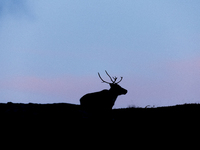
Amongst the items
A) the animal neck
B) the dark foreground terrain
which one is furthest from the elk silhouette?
the dark foreground terrain

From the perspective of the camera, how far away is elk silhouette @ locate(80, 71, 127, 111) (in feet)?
48.0

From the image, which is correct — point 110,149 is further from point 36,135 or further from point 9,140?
point 9,140

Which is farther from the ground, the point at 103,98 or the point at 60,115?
the point at 103,98

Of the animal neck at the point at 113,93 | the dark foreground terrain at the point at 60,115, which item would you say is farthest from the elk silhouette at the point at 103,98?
the dark foreground terrain at the point at 60,115

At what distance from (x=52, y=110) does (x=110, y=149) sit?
306 centimetres

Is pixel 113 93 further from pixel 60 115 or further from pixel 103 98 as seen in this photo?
pixel 60 115

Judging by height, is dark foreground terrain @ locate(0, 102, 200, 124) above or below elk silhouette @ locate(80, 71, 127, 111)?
below

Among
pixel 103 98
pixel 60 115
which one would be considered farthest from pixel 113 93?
pixel 60 115

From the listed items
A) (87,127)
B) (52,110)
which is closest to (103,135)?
(87,127)

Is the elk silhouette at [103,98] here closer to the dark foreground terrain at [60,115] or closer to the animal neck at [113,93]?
the animal neck at [113,93]

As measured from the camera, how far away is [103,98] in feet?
48.5

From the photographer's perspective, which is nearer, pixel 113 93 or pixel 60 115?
pixel 60 115

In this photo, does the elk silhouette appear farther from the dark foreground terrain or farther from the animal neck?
the dark foreground terrain

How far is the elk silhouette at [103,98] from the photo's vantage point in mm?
14625
